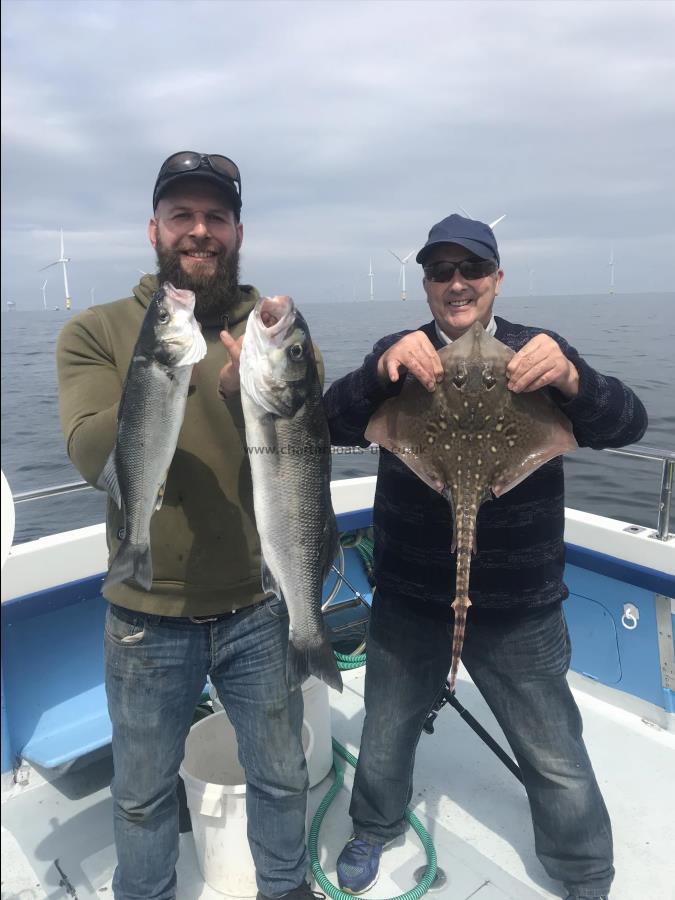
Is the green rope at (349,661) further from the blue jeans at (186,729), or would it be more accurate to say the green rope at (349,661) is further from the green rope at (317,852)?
the blue jeans at (186,729)

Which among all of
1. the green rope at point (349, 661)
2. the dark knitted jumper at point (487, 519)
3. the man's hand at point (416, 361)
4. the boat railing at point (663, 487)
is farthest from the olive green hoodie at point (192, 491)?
the green rope at point (349, 661)

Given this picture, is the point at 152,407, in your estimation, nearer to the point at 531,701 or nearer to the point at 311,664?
the point at 311,664

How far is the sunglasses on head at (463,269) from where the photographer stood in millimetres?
3221

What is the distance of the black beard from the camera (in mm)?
2916

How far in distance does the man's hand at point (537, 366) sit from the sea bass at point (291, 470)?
2.65ft

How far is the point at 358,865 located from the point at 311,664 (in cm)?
141

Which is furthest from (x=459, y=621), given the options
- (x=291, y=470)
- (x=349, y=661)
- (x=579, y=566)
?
(x=349, y=661)

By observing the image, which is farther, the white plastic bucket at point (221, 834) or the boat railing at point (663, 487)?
the boat railing at point (663, 487)

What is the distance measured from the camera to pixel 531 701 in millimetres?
3197

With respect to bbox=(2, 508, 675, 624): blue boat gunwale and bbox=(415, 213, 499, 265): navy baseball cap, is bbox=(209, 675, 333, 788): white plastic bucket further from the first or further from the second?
bbox=(415, 213, 499, 265): navy baseball cap

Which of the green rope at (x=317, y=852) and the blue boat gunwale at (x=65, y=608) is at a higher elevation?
the blue boat gunwale at (x=65, y=608)

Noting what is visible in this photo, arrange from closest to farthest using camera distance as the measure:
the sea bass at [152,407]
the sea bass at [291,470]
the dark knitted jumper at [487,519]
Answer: the sea bass at [152,407]
the sea bass at [291,470]
the dark knitted jumper at [487,519]

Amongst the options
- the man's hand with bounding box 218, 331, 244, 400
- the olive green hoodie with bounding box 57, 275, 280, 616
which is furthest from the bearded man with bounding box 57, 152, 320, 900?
the man's hand with bounding box 218, 331, 244, 400

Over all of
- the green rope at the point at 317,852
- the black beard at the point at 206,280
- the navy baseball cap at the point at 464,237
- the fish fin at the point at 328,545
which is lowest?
the green rope at the point at 317,852
